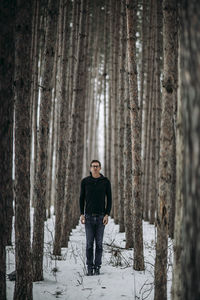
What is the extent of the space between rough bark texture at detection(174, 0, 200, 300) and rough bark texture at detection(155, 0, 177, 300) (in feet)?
3.85

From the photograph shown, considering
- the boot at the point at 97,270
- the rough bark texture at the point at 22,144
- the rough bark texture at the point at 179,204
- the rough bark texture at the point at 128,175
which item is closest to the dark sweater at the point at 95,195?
the boot at the point at 97,270

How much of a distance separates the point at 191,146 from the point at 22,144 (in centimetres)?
182

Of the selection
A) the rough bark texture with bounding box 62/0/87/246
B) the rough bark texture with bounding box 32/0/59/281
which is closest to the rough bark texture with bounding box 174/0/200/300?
the rough bark texture with bounding box 32/0/59/281

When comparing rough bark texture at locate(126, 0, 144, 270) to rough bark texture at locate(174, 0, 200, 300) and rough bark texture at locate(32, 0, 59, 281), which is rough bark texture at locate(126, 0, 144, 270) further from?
rough bark texture at locate(174, 0, 200, 300)

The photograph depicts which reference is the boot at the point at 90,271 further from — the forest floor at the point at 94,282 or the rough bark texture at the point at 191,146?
the rough bark texture at the point at 191,146

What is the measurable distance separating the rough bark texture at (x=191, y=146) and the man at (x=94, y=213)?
2.61m

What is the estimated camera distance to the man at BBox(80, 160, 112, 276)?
4.00 meters

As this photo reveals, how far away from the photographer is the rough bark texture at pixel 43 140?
346 centimetres

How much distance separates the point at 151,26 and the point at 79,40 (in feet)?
12.1

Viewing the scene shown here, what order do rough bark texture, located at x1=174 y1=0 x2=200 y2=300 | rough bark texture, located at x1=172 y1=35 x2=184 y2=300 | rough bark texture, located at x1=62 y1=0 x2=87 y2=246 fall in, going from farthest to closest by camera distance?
rough bark texture, located at x1=62 y1=0 x2=87 y2=246 < rough bark texture, located at x1=172 y1=35 x2=184 y2=300 < rough bark texture, located at x1=174 y1=0 x2=200 y2=300

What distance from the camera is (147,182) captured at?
9711 millimetres

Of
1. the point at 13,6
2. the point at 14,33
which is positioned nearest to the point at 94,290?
the point at 14,33

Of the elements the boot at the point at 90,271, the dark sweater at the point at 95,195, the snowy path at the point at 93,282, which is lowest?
the snowy path at the point at 93,282

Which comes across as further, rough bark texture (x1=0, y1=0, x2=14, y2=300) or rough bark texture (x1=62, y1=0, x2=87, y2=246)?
rough bark texture (x1=62, y1=0, x2=87, y2=246)
